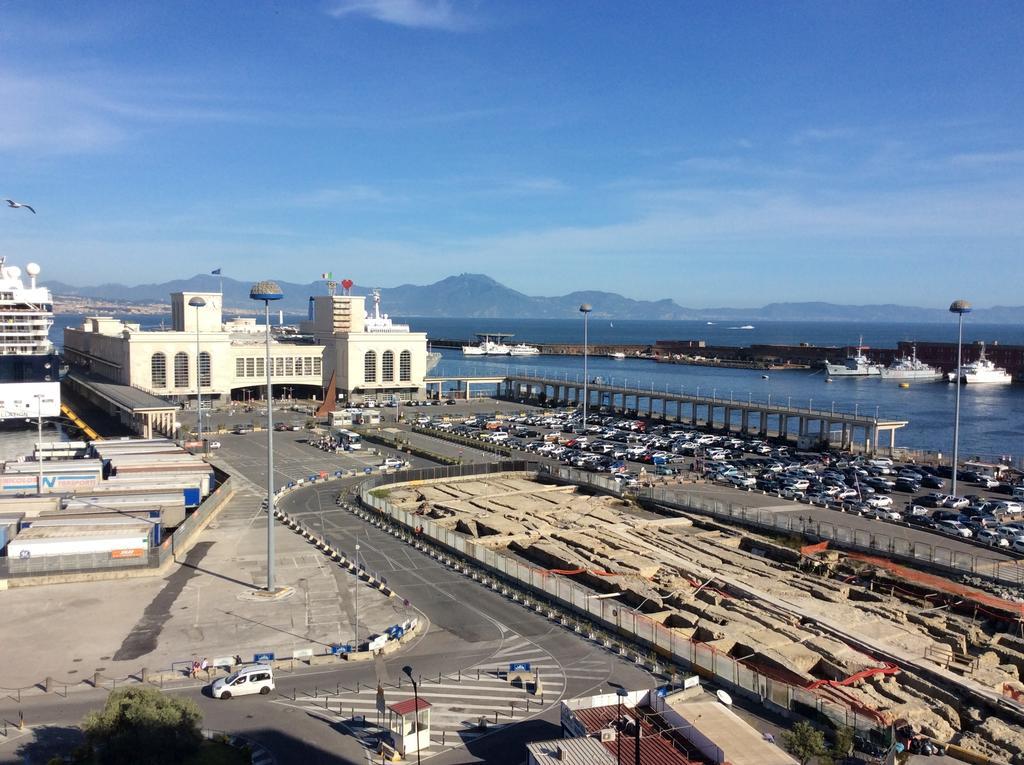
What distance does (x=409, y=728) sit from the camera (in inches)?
571

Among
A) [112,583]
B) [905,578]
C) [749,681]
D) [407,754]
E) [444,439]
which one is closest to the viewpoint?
[407,754]

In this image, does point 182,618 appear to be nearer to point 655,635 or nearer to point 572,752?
point 655,635

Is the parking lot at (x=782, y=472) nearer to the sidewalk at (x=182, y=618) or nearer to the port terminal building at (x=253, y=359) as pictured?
the port terminal building at (x=253, y=359)

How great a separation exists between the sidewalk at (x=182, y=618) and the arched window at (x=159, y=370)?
155ft

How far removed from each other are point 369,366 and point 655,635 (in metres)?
60.5

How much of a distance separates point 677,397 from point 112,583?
1971 inches

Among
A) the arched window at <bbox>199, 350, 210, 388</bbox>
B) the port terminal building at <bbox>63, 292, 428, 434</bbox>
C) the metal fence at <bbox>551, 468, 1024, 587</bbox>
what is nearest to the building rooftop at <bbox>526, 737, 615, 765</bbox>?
the metal fence at <bbox>551, 468, 1024, 587</bbox>

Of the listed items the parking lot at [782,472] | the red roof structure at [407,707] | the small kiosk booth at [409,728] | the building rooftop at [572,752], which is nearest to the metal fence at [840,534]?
the parking lot at [782,472]

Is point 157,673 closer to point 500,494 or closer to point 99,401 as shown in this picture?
point 500,494

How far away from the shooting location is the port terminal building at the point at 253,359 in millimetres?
70500

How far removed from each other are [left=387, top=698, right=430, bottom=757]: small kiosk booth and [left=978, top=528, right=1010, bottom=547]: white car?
2430 centimetres

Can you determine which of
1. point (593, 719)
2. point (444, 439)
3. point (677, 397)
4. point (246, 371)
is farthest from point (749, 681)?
point (246, 371)

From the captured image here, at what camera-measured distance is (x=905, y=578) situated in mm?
26609

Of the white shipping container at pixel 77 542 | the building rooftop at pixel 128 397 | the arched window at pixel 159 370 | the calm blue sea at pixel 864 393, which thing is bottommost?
the calm blue sea at pixel 864 393
